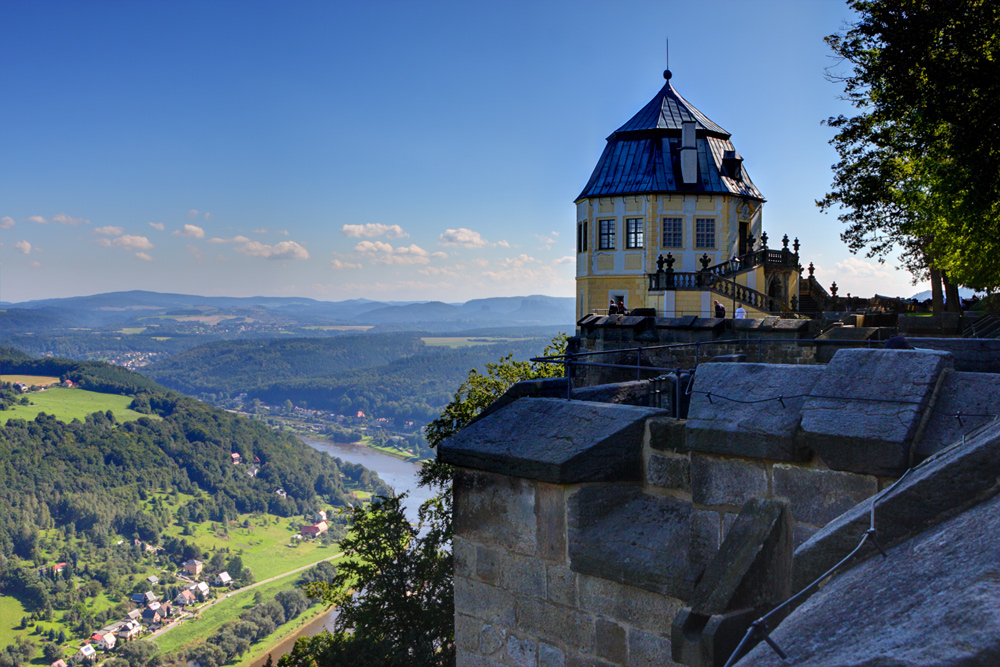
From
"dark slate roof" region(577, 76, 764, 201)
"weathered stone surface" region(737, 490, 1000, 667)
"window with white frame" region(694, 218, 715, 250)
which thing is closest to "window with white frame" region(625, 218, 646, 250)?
"dark slate roof" region(577, 76, 764, 201)

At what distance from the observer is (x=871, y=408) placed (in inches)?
129

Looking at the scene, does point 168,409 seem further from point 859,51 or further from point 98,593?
point 859,51

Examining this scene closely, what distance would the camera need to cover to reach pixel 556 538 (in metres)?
4.28

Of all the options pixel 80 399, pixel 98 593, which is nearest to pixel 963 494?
pixel 98 593

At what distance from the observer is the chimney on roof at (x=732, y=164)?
42.1 m

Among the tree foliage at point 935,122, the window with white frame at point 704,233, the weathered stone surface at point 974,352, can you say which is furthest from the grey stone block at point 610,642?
the window with white frame at point 704,233

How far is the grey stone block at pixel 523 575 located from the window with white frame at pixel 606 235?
37.2 meters

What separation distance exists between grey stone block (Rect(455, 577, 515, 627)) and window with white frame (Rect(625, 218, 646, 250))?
36.6 metres

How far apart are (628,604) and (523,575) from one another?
2.14 ft

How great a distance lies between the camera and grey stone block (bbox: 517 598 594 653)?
418 centimetres

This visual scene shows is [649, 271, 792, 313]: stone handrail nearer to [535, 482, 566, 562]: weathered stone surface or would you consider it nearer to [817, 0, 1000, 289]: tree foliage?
[817, 0, 1000, 289]: tree foliage

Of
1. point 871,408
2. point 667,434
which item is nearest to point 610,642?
point 667,434

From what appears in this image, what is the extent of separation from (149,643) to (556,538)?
92.9m

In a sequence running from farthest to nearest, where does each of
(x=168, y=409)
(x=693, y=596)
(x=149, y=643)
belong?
1. (x=168, y=409)
2. (x=149, y=643)
3. (x=693, y=596)
